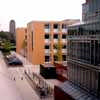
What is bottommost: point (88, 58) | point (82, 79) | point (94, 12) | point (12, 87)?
point (12, 87)

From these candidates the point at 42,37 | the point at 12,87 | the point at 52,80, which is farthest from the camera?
the point at 42,37

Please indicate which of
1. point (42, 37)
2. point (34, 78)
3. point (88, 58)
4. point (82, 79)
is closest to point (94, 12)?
point (88, 58)

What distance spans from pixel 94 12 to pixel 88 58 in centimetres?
272

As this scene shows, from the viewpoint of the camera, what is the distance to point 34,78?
29.3m

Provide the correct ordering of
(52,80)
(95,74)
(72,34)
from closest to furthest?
A: (95,74) < (72,34) < (52,80)

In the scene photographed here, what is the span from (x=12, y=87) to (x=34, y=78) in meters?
4.82

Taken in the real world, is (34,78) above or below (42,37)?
below

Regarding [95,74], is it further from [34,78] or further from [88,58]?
[34,78]

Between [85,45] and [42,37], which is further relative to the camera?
[42,37]

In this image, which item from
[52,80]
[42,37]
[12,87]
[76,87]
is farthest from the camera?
[42,37]

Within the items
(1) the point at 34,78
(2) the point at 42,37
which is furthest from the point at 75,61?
(2) the point at 42,37

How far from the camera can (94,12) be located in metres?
16.2

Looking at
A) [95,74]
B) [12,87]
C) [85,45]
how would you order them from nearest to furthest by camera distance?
[95,74], [85,45], [12,87]

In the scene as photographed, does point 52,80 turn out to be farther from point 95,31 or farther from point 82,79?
point 95,31
